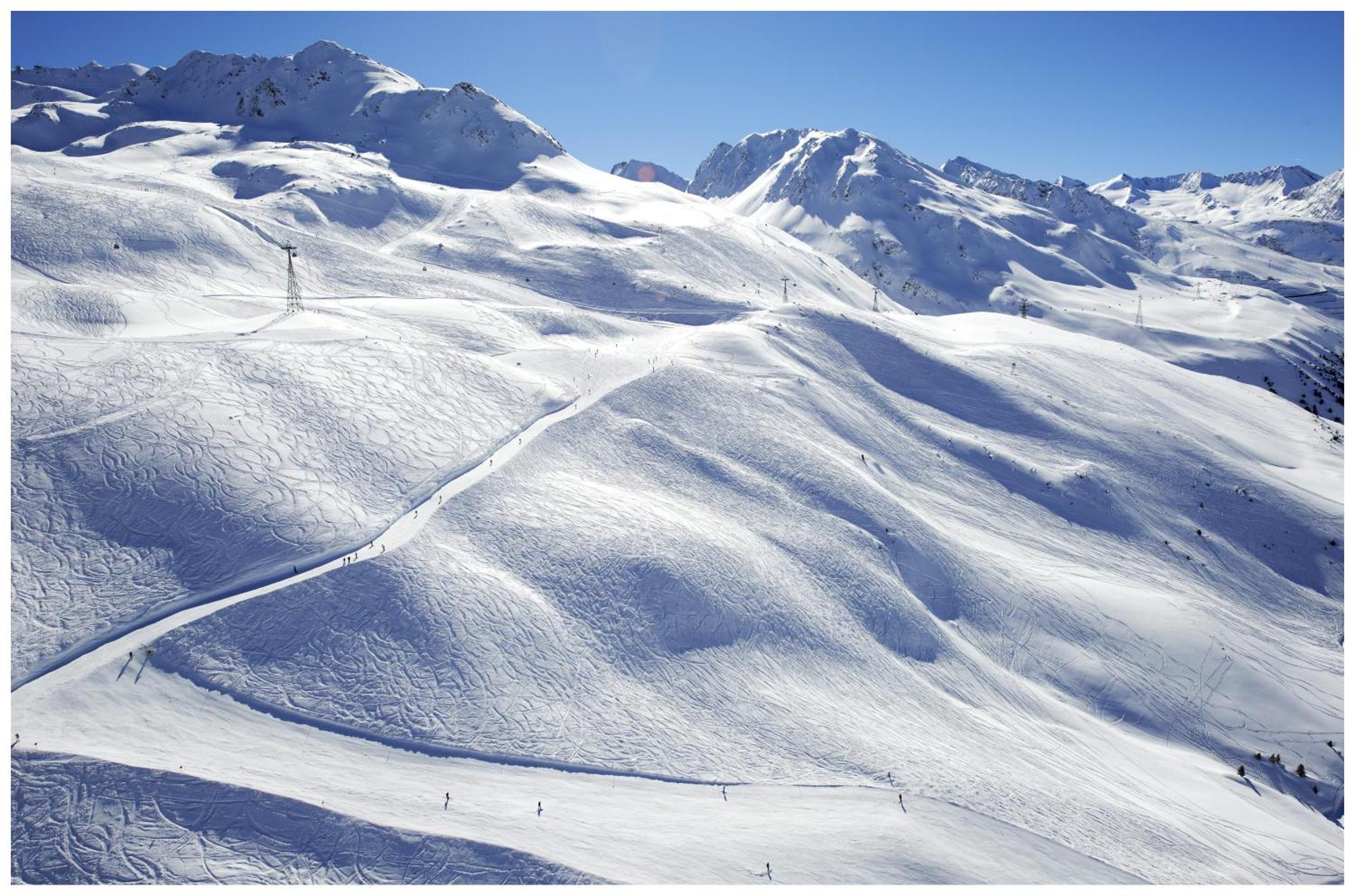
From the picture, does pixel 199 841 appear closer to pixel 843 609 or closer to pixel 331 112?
pixel 843 609

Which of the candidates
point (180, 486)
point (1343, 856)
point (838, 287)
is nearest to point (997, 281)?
point (838, 287)

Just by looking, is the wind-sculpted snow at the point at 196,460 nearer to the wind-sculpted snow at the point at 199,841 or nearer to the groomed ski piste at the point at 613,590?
the groomed ski piste at the point at 613,590

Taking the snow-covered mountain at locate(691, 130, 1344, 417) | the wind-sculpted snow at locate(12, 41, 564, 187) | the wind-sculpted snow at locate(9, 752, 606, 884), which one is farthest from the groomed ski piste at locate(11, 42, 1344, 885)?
the wind-sculpted snow at locate(12, 41, 564, 187)

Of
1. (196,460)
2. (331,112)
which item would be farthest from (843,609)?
(331,112)

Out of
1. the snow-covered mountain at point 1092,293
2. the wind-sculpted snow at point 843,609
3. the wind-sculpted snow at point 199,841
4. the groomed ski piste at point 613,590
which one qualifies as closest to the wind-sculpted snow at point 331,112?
the groomed ski piste at point 613,590

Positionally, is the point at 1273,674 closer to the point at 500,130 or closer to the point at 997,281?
the point at 500,130

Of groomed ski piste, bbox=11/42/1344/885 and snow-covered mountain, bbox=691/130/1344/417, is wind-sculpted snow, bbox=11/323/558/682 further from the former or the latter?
snow-covered mountain, bbox=691/130/1344/417
